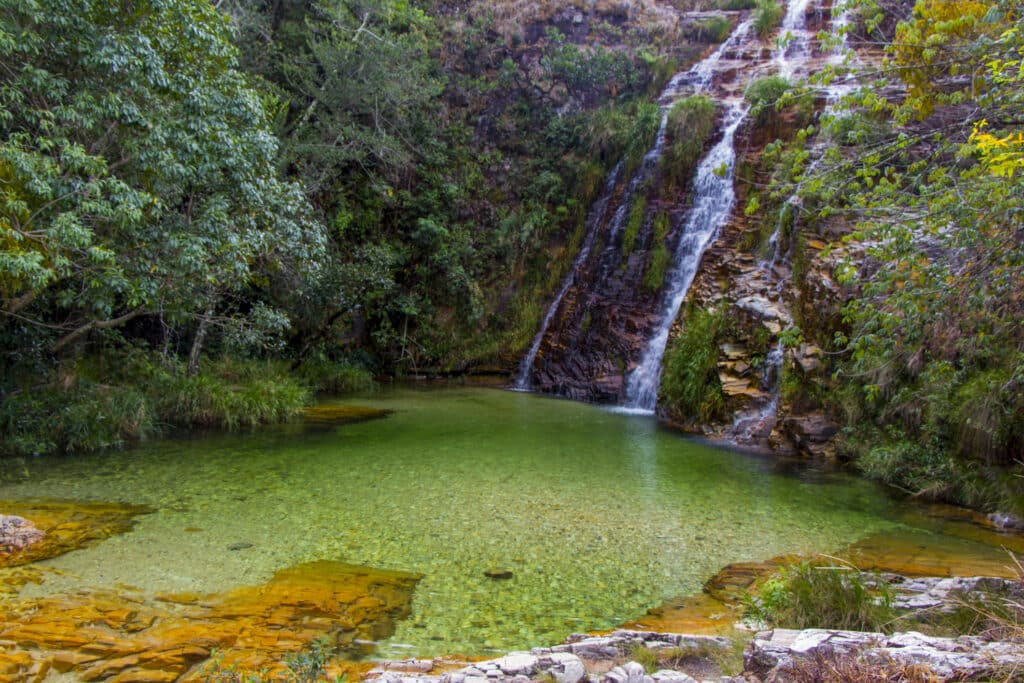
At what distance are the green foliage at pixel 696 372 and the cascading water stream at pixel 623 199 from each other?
4.44m

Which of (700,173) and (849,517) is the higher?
(700,173)

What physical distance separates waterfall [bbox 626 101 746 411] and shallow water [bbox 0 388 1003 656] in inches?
128

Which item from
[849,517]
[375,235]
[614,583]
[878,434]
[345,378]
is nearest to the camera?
[614,583]

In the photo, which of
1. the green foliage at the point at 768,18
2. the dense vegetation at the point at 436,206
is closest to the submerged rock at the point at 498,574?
the dense vegetation at the point at 436,206

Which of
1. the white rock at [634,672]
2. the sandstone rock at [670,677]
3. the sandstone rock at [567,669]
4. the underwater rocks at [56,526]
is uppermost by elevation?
the white rock at [634,672]

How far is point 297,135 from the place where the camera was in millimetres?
14102

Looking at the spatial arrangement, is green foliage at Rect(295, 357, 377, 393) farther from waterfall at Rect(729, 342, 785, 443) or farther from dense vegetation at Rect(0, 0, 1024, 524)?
waterfall at Rect(729, 342, 785, 443)

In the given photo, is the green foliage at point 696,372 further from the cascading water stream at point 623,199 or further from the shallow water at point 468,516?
the cascading water stream at point 623,199

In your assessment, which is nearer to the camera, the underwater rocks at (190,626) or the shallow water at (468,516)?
the underwater rocks at (190,626)

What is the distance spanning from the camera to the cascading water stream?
49.3ft

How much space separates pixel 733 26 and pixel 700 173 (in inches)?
286

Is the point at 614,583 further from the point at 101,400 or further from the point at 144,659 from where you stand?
the point at 101,400

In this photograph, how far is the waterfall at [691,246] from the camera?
12.3 metres

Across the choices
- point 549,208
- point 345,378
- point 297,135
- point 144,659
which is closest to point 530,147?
point 549,208
